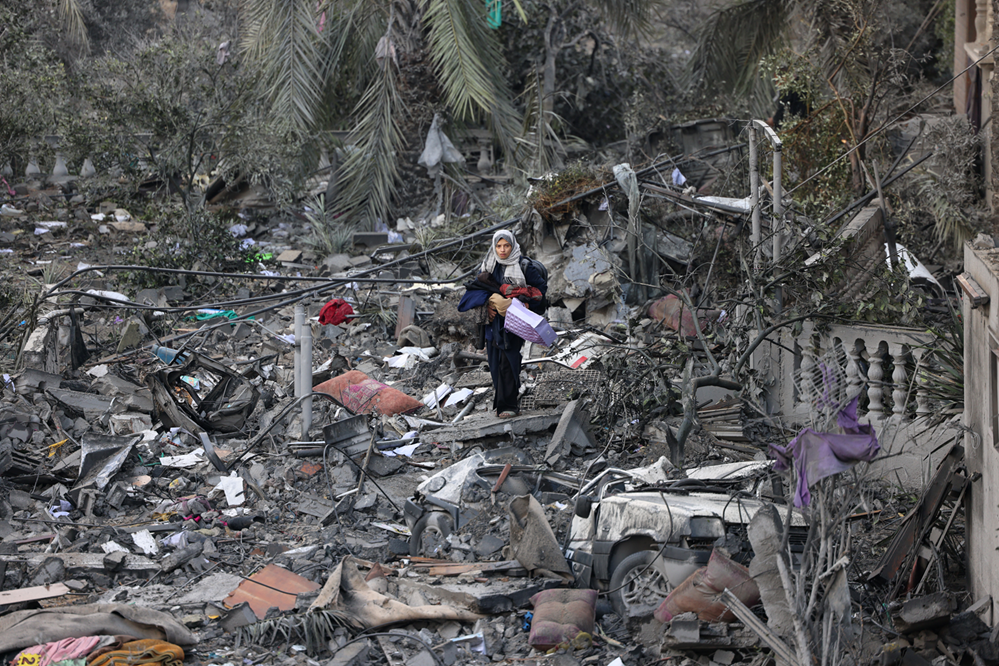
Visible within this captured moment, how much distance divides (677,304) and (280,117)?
301 inches

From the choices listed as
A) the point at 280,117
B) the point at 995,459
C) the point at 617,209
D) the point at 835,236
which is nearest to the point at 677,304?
the point at 617,209

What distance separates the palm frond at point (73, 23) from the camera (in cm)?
1922

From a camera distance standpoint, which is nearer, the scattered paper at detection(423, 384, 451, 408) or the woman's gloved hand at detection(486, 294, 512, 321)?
the woman's gloved hand at detection(486, 294, 512, 321)

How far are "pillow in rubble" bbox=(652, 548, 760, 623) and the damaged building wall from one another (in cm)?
116

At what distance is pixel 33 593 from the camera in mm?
5309

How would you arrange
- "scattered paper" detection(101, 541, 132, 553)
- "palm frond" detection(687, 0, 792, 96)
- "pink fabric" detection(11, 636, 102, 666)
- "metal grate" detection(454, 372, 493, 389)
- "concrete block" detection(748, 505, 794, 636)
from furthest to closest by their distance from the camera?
"palm frond" detection(687, 0, 792, 96) → "metal grate" detection(454, 372, 493, 389) → "scattered paper" detection(101, 541, 132, 553) → "pink fabric" detection(11, 636, 102, 666) → "concrete block" detection(748, 505, 794, 636)

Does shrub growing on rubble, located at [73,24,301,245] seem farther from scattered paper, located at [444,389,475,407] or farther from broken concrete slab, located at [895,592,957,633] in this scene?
broken concrete slab, located at [895,592,957,633]

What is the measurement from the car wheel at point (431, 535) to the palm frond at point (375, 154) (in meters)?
9.60

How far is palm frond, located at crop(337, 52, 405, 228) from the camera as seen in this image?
14.9 m

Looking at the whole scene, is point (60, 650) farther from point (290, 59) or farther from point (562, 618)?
point (290, 59)

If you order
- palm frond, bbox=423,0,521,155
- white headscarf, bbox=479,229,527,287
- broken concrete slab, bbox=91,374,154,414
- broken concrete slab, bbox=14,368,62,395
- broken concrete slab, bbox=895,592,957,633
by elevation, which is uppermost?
palm frond, bbox=423,0,521,155

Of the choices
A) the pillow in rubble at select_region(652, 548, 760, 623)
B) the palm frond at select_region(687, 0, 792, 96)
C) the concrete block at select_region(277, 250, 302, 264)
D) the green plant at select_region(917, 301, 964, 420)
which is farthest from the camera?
the concrete block at select_region(277, 250, 302, 264)

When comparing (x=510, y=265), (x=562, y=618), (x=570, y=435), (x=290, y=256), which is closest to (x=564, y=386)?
(x=570, y=435)

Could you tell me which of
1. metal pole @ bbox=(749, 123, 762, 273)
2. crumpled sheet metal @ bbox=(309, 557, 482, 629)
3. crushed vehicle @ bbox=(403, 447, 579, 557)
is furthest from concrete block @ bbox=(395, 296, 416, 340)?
crumpled sheet metal @ bbox=(309, 557, 482, 629)
